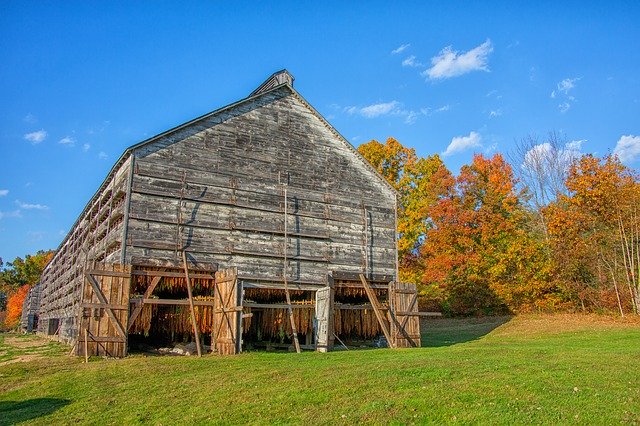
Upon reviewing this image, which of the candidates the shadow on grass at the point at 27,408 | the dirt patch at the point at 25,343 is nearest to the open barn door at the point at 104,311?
the shadow on grass at the point at 27,408

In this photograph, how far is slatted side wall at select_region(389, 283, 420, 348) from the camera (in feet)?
70.3

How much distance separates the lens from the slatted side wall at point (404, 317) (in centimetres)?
2142

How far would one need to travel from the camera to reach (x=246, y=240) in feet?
67.9

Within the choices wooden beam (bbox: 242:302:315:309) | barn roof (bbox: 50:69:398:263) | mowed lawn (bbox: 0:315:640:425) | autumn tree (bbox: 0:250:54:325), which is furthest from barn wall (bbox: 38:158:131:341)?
autumn tree (bbox: 0:250:54:325)

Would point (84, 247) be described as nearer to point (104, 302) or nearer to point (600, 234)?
point (104, 302)

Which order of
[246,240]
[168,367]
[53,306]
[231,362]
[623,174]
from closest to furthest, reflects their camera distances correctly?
[168,367] < [231,362] < [246,240] < [623,174] < [53,306]

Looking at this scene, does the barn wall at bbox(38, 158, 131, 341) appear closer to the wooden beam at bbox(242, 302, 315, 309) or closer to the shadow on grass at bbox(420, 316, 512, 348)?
the wooden beam at bbox(242, 302, 315, 309)

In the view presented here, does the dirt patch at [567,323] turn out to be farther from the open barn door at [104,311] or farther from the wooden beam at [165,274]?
the open barn door at [104,311]

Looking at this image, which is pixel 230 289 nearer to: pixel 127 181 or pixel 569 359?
pixel 127 181

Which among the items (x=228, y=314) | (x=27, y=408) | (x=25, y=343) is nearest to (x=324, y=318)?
(x=228, y=314)

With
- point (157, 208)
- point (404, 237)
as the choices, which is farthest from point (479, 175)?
point (157, 208)

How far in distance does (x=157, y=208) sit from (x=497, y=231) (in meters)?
27.4

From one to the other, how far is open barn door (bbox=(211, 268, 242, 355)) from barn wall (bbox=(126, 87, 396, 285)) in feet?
3.93

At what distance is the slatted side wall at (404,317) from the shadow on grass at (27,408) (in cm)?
1338
